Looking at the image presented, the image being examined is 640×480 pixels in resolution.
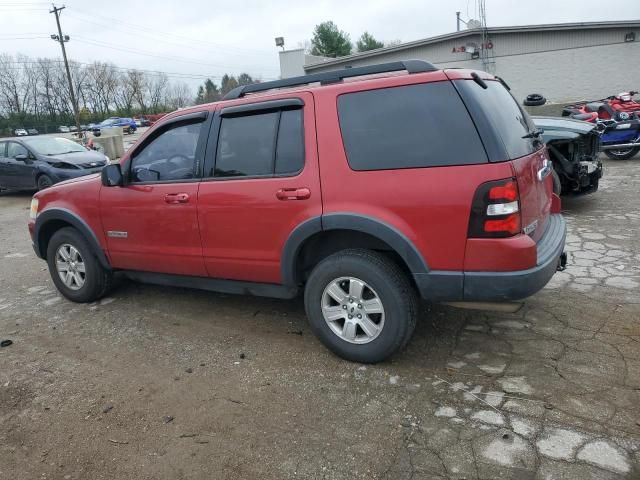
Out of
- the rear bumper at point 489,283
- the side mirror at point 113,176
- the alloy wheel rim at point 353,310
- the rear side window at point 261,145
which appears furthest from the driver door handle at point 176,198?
the rear bumper at point 489,283

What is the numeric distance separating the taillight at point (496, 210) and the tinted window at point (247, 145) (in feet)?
4.82

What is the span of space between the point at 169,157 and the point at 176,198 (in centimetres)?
42

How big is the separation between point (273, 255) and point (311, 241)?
1.01 ft

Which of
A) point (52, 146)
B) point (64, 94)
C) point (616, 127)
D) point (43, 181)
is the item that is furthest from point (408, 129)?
point (64, 94)

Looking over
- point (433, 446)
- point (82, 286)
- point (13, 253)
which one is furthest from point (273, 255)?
point (13, 253)

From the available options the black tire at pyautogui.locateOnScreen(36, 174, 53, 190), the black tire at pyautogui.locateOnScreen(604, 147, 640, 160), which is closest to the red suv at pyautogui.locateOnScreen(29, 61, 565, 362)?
the black tire at pyautogui.locateOnScreen(604, 147, 640, 160)

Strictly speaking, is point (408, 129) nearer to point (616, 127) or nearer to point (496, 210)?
point (496, 210)

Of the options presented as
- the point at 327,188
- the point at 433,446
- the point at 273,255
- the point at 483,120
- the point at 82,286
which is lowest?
the point at 433,446

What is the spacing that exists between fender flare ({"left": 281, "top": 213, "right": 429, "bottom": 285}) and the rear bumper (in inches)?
4.3

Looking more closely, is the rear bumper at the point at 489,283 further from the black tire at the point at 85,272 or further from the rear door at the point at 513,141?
the black tire at the point at 85,272

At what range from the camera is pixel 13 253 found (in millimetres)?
7441

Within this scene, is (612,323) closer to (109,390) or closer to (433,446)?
(433,446)

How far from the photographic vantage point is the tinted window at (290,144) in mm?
3389

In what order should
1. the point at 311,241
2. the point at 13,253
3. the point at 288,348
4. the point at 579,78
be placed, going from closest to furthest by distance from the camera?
1. the point at 311,241
2. the point at 288,348
3. the point at 13,253
4. the point at 579,78
